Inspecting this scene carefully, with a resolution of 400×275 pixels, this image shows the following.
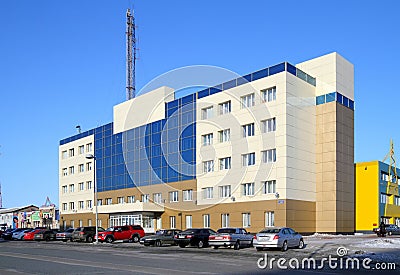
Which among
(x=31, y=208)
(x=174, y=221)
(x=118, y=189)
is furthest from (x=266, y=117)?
(x=31, y=208)

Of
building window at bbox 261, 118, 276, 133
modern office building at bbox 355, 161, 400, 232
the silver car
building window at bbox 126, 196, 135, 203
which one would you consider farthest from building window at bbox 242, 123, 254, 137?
the silver car

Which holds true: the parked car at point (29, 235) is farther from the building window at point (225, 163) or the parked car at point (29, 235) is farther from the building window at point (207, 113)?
the building window at point (207, 113)

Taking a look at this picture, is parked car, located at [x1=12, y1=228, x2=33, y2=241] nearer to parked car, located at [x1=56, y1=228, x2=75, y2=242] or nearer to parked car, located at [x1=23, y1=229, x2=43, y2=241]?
parked car, located at [x1=23, y1=229, x2=43, y2=241]

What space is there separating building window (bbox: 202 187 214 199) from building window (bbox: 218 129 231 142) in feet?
19.1

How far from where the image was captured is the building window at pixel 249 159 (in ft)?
174

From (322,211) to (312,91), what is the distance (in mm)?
13304

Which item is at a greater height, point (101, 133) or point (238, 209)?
point (101, 133)

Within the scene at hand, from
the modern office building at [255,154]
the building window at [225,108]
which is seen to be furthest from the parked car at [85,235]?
the building window at [225,108]

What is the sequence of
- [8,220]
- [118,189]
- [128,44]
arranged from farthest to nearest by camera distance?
[8,220] < [128,44] < [118,189]

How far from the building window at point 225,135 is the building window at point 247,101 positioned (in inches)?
142

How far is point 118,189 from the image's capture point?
242 ft

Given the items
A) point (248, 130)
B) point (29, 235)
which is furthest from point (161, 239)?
point (29, 235)

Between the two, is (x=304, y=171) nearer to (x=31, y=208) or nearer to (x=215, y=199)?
(x=215, y=199)

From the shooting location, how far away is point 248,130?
177ft
